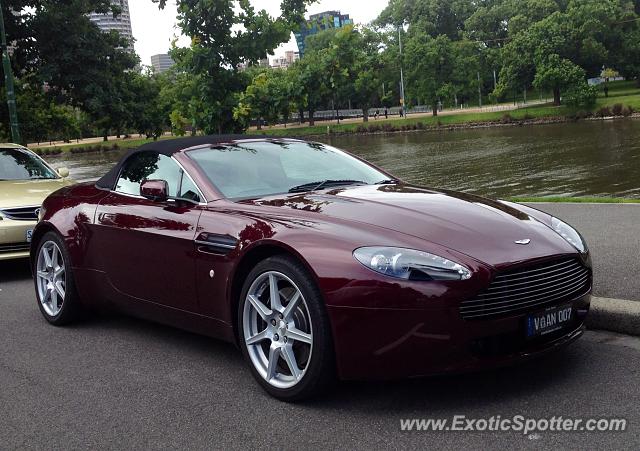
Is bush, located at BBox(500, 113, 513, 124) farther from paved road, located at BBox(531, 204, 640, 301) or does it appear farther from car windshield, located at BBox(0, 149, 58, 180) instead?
car windshield, located at BBox(0, 149, 58, 180)

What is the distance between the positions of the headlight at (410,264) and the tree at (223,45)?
339 inches

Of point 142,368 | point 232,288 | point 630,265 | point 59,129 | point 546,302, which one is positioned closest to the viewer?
point 546,302

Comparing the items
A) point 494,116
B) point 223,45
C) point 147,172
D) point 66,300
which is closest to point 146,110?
point 223,45

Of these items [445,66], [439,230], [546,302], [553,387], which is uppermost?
[445,66]

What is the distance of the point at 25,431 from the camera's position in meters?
3.77

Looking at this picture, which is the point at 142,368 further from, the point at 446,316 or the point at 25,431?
the point at 446,316

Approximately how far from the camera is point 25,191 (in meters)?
8.84

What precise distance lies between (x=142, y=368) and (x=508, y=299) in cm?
241

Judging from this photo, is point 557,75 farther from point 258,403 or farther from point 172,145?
point 258,403

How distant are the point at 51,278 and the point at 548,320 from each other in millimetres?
4093

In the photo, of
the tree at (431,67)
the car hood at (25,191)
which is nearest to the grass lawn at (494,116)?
the tree at (431,67)

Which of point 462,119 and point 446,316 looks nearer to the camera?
point 446,316

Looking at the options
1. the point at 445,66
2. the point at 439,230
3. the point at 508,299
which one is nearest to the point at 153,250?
the point at 439,230

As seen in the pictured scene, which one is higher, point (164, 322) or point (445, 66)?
point (445, 66)
